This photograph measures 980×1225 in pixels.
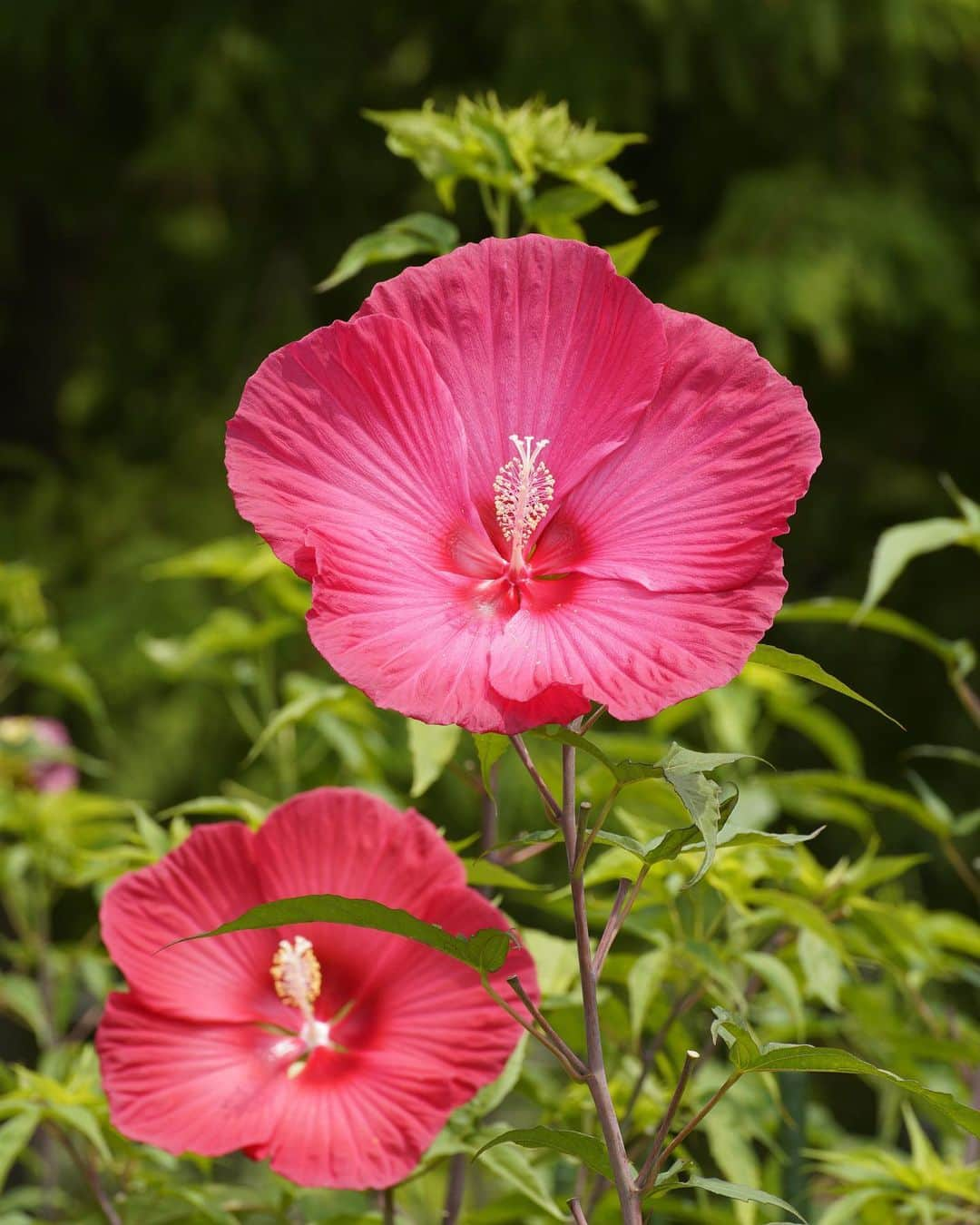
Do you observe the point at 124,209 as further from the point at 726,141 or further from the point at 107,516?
the point at 726,141

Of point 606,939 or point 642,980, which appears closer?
point 606,939

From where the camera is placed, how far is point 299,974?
0.79 m

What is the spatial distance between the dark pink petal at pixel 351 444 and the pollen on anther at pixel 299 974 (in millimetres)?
277

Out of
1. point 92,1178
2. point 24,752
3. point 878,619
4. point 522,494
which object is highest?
point 522,494

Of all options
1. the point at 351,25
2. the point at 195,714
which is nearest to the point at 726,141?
the point at 351,25

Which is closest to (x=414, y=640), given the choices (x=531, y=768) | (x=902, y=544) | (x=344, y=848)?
(x=531, y=768)

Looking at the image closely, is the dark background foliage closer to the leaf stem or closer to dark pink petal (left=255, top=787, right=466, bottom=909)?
dark pink petal (left=255, top=787, right=466, bottom=909)

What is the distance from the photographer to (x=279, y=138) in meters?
2.99

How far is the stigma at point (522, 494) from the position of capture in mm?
622

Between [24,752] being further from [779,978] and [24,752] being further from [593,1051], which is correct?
[593,1051]

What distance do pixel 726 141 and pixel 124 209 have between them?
1296 millimetres

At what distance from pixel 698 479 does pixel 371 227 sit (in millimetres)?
2578

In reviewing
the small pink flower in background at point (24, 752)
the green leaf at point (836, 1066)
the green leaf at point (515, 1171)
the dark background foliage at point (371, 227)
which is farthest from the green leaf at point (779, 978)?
the dark background foliage at point (371, 227)

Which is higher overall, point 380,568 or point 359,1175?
point 380,568
